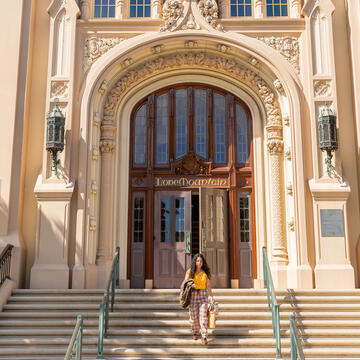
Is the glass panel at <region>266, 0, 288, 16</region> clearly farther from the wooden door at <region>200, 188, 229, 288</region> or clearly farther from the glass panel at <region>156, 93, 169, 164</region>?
the wooden door at <region>200, 188, 229, 288</region>

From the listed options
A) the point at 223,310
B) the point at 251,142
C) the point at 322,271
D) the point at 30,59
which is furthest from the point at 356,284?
the point at 30,59

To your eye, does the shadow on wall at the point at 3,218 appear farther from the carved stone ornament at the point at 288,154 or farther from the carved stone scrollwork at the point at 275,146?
the carved stone ornament at the point at 288,154

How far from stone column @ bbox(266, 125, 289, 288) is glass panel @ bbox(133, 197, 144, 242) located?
11.0 ft

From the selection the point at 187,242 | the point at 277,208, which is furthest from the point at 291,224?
the point at 187,242

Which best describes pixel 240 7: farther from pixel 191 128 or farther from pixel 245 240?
pixel 245 240

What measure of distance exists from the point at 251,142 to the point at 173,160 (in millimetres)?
2136

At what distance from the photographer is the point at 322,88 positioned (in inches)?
487

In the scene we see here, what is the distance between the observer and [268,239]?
41.0 ft

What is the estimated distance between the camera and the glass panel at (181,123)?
13414 millimetres

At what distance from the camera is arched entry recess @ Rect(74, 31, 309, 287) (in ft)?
40.2

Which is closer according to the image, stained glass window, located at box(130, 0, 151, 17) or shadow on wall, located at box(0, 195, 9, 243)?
shadow on wall, located at box(0, 195, 9, 243)

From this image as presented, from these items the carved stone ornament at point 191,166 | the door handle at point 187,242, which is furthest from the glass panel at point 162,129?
the door handle at point 187,242

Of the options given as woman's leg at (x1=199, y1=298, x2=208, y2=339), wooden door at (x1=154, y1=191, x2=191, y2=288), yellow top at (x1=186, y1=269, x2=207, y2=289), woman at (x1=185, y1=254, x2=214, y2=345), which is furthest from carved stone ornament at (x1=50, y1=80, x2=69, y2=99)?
woman's leg at (x1=199, y1=298, x2=208, y2=339)

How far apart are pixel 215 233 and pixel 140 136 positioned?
331 cm
